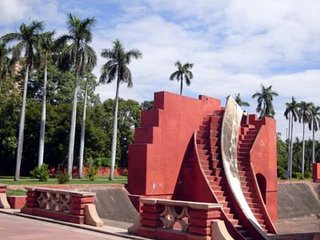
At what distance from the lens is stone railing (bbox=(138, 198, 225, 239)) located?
10211 mm

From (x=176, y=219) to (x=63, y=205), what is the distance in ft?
13.8

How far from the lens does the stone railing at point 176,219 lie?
10.2 m

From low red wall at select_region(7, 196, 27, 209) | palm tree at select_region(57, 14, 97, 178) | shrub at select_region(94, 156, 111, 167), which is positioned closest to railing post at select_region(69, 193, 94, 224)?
low red wall at select_region(7, 196, 27, 209)

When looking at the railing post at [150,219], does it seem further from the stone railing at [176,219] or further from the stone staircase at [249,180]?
the stone staircase at [249,180]

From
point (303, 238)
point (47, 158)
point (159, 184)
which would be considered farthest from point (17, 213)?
point (47, 158)

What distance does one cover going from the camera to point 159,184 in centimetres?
1819

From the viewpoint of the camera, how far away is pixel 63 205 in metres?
13.6

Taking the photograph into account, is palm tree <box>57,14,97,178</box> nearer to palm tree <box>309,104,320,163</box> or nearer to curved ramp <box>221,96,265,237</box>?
curved ramp <box>221,96,265,237</box>

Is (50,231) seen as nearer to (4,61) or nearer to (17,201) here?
(17,201)

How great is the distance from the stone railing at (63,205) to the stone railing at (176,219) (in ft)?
5.86

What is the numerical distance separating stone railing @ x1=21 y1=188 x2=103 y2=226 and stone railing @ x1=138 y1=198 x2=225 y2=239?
5.86 feet

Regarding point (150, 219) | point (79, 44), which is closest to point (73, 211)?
point (150, 219)

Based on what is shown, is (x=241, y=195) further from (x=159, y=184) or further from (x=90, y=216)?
(x=90, y=216)

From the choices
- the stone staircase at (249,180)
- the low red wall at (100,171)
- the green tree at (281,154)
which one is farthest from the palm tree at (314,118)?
the stone staircase at (249,180)
